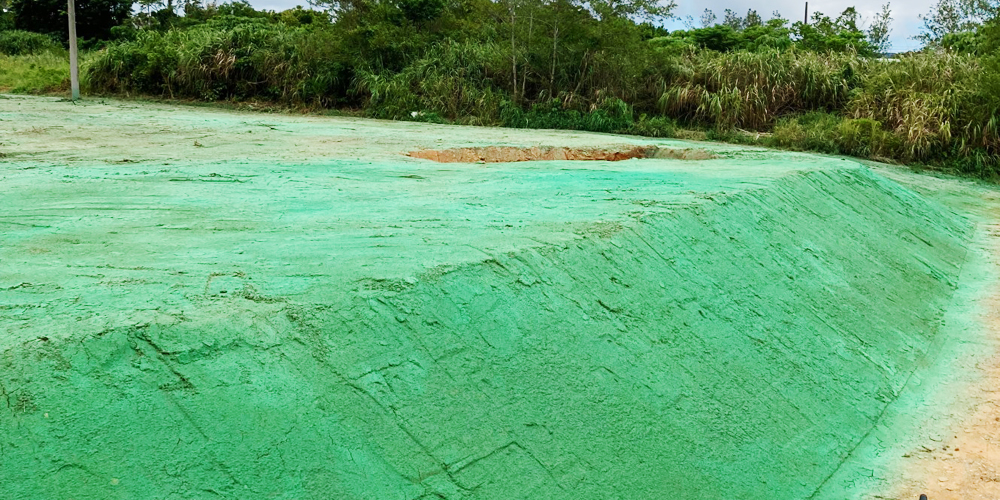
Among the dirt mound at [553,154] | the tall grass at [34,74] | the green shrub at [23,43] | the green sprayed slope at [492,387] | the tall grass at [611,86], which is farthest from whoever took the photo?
the green shrub at [23,43]

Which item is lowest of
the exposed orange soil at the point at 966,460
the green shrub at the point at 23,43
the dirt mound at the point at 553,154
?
the exposed orange soil at the point at 966,460

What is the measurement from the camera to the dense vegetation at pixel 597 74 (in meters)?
11.8

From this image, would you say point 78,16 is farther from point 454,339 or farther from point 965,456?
point 965,456

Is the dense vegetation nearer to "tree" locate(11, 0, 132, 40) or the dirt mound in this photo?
the dirt mound

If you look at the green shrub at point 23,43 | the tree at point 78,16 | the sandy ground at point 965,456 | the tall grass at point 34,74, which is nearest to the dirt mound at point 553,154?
the sandy ground at point 965,456

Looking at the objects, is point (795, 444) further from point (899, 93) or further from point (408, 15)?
point (408, 15)

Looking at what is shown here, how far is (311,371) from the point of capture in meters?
2.82

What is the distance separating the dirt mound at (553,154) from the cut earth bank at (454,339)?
7.78 ft

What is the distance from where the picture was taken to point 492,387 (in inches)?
123

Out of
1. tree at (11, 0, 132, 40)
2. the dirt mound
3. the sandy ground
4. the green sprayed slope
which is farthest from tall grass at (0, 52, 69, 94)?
the sandy ground

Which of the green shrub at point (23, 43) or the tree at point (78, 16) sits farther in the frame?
the tree at point (78, 16)

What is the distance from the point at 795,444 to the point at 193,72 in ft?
48.5

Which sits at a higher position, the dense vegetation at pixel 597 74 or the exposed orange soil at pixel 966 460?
the dense vegetation at pixel 597 74

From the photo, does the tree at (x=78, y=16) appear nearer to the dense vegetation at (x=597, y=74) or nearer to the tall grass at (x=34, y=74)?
the tall grass at (x=34, y=74)
